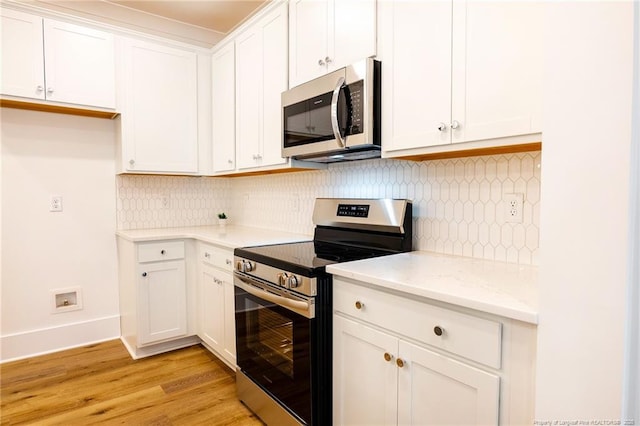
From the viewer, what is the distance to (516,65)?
122 cm

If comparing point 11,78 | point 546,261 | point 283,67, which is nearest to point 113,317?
point 11,78

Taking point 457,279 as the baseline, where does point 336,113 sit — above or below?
above

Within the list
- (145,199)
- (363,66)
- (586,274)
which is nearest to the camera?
(586,274)

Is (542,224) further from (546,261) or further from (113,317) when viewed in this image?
(113,317)

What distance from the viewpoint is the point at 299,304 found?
155cm

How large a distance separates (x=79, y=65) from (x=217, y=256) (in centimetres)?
171

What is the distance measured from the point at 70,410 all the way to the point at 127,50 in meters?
2.46

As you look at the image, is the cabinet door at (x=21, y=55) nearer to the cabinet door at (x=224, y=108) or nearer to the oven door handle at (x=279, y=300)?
the cabinet door at (x=224, y=108)

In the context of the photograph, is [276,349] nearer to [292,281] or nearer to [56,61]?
[292,281]

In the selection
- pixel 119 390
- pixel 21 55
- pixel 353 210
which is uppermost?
pixel 21 55

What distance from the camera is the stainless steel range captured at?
152 centimetres

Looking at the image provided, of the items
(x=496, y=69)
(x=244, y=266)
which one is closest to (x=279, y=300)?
(x=244, y=266)

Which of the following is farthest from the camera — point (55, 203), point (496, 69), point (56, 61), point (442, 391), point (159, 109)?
point (159, 109)

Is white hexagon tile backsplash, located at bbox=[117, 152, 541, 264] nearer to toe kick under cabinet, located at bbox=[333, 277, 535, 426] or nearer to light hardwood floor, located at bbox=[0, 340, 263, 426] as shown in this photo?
toe kick under cabinet, located at bbox=[333, 277, 535, 426]
